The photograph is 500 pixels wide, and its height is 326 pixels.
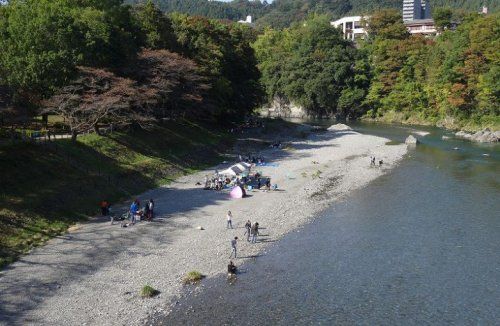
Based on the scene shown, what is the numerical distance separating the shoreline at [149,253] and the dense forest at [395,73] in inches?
1991

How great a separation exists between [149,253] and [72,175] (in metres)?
12.4

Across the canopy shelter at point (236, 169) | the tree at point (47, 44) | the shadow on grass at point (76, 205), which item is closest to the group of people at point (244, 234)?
the shadow on grass at point (76, 205)

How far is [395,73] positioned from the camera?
105 meters

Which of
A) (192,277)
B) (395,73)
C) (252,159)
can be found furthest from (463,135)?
(192,277)

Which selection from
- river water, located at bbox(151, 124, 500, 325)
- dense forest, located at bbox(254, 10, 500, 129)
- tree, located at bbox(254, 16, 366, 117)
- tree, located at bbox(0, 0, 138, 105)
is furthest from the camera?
tree, located at bbox(254, 16, 366, 117)

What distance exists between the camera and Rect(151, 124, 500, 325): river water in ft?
69.6

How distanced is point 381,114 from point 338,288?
90.4 m

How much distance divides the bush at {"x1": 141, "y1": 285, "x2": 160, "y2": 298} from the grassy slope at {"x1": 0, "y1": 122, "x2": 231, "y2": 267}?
24.7 ft

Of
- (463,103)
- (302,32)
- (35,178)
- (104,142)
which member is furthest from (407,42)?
Result: (35,178)

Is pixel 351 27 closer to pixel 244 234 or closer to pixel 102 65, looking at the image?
pixel 102 65

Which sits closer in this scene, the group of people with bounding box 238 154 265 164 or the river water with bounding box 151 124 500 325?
the river water with bounding box 151 124 500 325

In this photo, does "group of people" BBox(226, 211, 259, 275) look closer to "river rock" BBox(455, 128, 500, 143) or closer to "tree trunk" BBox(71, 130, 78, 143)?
"tree trunk" BBox(71, 130, 78, 143)

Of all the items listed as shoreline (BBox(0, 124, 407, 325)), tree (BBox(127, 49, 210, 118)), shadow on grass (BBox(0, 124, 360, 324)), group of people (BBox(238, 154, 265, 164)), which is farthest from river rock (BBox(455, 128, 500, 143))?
shadow on grass (BBox(0, 124, 360, 324))

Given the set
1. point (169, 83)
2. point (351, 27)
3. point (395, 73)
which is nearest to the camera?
point (169, 83)
